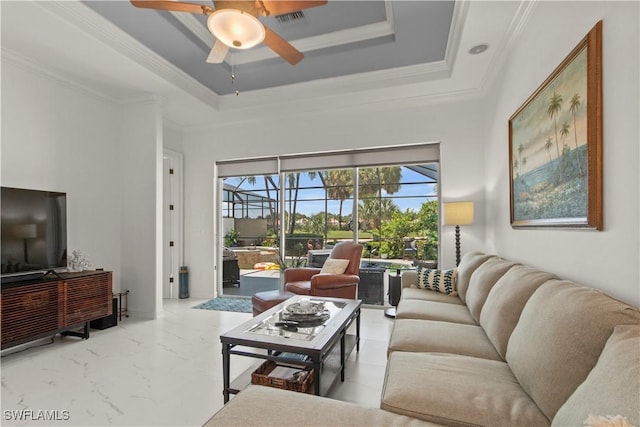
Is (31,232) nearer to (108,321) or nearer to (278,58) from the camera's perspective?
(108,321)


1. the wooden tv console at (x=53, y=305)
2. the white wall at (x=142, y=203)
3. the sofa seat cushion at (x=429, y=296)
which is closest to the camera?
the wooden tv console at (x=53, y=305)

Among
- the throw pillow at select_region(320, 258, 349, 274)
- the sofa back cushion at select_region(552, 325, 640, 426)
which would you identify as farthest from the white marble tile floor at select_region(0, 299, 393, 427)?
the sofa back cushion at select_region(552, 325, 640, 426)

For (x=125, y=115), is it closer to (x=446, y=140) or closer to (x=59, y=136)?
(x=59, y=136)

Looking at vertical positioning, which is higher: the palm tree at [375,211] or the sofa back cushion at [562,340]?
the palm tree at [375,211]

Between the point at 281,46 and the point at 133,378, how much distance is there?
108 inches

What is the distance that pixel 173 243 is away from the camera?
508 centimetres

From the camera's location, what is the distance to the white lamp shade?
3600 mm

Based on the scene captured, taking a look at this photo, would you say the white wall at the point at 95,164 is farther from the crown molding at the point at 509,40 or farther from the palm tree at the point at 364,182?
the crown molding at the point at 509,40

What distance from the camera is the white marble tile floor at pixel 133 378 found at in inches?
75.6

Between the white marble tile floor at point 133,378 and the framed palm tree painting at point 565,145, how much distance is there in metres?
1.70

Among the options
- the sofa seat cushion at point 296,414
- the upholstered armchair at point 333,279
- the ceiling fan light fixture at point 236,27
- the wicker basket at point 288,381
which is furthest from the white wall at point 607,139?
the ceiling fan light fixture at point 236,27

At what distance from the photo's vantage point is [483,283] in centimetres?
233

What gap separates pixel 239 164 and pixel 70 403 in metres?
3.70

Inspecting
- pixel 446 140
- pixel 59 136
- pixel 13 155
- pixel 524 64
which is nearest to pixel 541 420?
pixel 524 64
